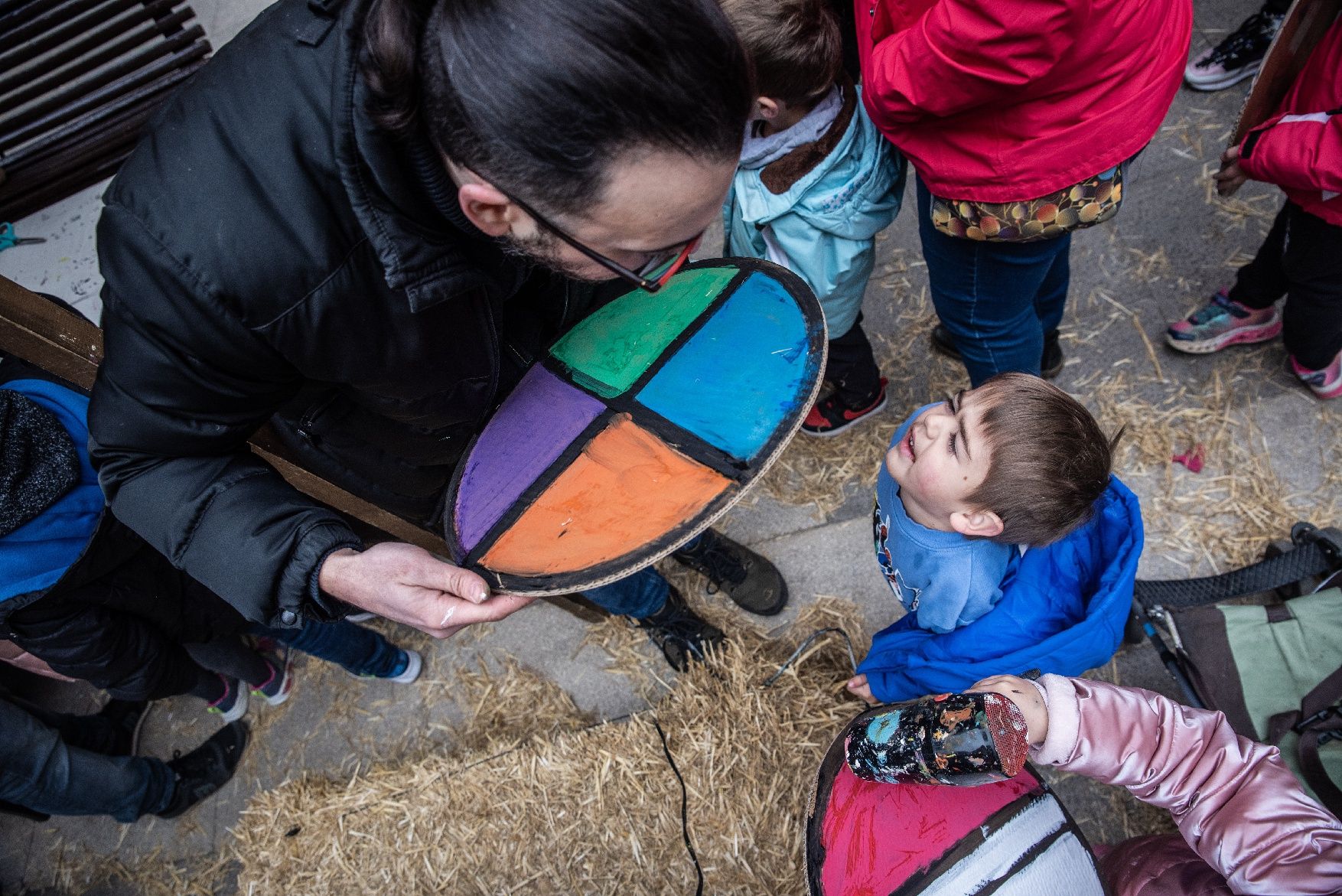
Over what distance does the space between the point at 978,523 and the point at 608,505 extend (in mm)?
937

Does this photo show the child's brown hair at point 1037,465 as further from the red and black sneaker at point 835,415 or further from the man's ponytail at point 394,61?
the man's ponytail at point 394,61

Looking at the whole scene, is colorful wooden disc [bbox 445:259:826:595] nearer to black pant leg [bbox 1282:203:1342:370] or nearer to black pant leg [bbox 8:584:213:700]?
black pant leg [bbox 8:584:213:700]

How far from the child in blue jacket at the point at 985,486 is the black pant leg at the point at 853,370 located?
2.61ft

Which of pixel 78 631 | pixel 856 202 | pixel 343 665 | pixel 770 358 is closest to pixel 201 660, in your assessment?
pixel 343 665

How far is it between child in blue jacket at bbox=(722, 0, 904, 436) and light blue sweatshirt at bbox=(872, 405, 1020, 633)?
0.66m

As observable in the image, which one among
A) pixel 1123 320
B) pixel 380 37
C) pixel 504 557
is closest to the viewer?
pixel 380 37

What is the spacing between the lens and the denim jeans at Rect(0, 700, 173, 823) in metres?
2.66

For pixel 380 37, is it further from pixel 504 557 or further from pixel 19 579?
pixel 19 579

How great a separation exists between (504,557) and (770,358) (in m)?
0.73

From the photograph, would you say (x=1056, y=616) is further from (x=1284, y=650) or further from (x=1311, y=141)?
(x=1311, y=141)

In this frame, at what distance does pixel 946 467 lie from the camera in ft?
6.37

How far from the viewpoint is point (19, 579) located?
6.74 ft

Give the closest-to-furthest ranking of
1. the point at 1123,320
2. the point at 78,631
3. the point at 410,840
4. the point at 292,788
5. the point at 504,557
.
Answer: the point at 504,557, the point at 78,631, the point at 410,840, the point at 292,788, the point at 1123,320

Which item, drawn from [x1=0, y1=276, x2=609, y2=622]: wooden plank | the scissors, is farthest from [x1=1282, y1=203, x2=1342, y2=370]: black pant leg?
the scissors
